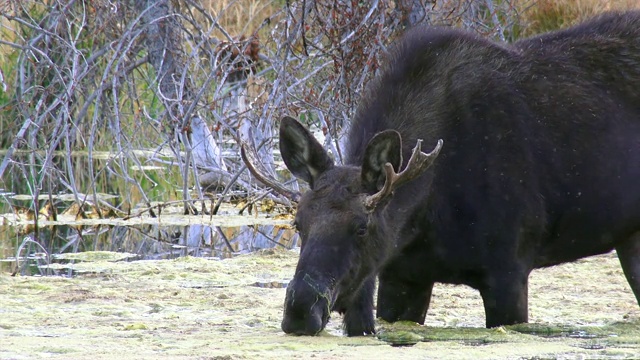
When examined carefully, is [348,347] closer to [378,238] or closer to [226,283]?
[378,238]

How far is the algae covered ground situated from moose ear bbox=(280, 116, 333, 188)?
0.79 m

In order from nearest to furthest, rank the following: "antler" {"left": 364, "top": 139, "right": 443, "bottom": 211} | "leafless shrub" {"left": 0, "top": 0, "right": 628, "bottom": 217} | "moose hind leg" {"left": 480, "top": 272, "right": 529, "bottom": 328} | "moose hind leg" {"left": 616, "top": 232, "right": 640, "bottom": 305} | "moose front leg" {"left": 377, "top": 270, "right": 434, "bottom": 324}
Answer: "antler" {"left": 364, "top": 139, "right": 443, "bottom": 211}, "moose hind leg" {"left": 480, "top": 272, "right": 529, "bottom": 328}, "moose front leg" {"left": 377, "top": 270, "right": 434, "bottom": 324}, "moose hind leg" {"left": 616, "top": 232, "right": 640, "bottom": 305}, "leafless shrub" {"left": 0, "top": 0, "right": 628, "bottom": 217}

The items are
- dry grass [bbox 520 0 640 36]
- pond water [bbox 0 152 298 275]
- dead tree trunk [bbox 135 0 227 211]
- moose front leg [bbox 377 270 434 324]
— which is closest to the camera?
moose front leg [bbox 377 270 434 324]

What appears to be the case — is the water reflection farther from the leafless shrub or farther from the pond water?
the leafless shrub

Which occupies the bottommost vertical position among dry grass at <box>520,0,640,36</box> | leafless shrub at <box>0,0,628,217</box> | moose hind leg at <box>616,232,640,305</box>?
moose hind leg at <box>616,232,640,305</box>

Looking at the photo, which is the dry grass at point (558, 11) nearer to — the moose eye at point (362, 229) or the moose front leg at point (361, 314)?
the moose front leg at point (361, 314)

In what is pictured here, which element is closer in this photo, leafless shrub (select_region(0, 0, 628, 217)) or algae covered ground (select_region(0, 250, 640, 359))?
algae covered ground (select_region(0, 250, 640, 359))

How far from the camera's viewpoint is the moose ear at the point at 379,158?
5672mm

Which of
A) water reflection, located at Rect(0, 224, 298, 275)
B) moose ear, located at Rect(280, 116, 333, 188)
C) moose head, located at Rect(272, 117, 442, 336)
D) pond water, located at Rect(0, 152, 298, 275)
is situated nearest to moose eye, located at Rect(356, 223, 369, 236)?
moose head, located at Rect(272, 117, 442, 336)

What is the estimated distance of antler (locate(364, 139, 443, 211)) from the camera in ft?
18.3

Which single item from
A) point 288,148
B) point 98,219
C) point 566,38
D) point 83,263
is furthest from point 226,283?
point 98,219

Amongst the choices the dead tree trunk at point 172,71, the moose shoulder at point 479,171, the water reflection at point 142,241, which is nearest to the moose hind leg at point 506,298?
the moose shoulder at point 479,171

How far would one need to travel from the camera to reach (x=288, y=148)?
6039mm

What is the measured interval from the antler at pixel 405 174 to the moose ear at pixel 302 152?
A: 345 mm
